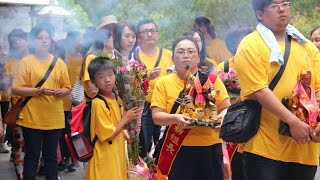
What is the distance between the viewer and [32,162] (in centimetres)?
610

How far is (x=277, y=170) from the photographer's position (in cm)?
370

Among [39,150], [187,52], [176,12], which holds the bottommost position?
[39,150]

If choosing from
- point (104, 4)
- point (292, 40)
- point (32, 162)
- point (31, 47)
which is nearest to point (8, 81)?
point (31, 47)

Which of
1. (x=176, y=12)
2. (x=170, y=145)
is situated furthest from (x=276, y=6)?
(x=176, y=12)

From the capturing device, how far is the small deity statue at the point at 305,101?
11.7ft

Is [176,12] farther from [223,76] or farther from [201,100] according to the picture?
[201,100]

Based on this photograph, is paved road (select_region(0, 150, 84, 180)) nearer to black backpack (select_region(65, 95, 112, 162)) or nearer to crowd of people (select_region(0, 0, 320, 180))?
crowd of people (select_region(0, 0, 320, 180))

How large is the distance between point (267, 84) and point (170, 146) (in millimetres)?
1330

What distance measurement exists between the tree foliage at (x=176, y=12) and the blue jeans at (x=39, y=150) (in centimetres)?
302

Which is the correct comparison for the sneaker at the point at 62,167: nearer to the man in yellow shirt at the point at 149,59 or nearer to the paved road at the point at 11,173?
the paved road at the point at 11,173

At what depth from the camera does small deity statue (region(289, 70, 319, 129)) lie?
3561 millimetres

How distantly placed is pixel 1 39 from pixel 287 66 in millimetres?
4730

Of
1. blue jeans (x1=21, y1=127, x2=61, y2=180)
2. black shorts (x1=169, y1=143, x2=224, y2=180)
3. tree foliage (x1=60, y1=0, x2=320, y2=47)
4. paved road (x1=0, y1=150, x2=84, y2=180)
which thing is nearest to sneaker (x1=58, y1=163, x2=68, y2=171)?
paved road (x1=0, y1=150, x2=84, y2=180)

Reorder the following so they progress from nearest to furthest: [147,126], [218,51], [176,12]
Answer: [147,126] < [218,51] < [176,12]
